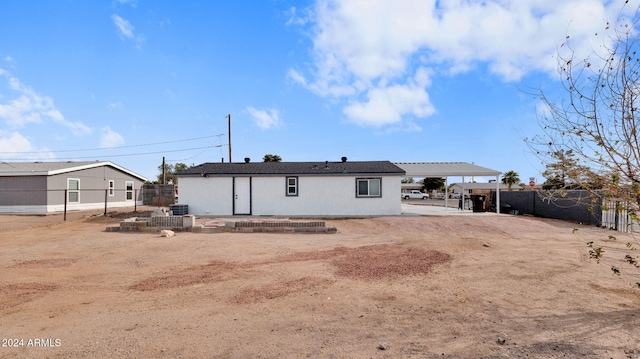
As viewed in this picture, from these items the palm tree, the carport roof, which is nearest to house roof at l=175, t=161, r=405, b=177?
the carport roof

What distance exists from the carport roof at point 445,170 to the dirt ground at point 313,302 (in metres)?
10.8

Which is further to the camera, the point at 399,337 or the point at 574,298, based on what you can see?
the point at 574,298

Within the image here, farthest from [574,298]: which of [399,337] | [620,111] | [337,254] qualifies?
[337,254]

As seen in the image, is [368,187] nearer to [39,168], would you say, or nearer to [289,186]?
[289,186]

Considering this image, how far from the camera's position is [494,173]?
66.5 feet

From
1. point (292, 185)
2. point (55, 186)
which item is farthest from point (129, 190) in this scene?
point (292, 185)

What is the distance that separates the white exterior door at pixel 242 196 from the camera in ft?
63.7

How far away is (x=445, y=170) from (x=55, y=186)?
26.0 metres

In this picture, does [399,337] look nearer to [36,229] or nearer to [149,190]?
[36,229]

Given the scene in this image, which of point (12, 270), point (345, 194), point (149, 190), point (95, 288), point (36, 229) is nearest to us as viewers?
point (95, 288)

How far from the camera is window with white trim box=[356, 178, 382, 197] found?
63.2 feet

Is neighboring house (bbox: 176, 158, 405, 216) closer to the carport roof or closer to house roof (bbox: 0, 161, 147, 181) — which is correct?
the carport roof

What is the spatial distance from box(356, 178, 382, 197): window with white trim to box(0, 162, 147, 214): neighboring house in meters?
14.8

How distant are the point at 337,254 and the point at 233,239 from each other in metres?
4.28
